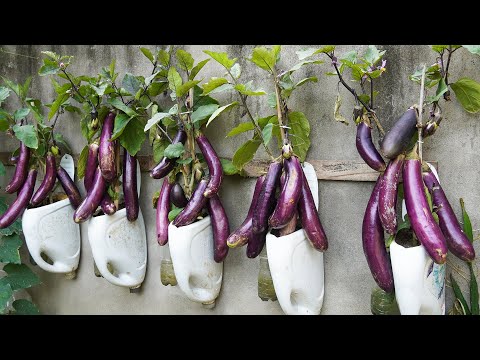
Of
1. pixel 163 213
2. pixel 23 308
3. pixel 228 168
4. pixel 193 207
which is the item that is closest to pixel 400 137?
pixel 228 168

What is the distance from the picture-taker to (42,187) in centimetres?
222

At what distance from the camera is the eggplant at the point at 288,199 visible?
1.48 m

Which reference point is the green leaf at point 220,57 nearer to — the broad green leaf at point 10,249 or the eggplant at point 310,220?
the eggplant at point 310,220

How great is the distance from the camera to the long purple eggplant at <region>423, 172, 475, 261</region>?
1.31 metres

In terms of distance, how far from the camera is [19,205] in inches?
86.9

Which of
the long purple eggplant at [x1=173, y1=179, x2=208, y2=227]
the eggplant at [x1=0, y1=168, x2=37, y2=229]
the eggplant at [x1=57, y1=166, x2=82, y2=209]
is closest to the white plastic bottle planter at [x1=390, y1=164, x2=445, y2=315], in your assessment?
the long purple eggplant at [x1=173, y1=179, x2=208, y2=227]

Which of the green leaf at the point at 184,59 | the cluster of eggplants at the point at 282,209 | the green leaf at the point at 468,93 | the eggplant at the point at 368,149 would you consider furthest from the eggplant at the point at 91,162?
the green leaf at the point at 468,93

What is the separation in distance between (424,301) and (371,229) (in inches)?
11.1

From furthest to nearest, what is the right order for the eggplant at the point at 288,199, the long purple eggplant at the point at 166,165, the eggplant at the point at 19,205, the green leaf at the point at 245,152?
the eggplant at the point at 19,205
the long purple eggplant at the point at 166,165
the green leaf at the point at 245,152
the eggplant at the point at 288,199

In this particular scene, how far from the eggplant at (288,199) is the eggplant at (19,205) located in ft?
4.57

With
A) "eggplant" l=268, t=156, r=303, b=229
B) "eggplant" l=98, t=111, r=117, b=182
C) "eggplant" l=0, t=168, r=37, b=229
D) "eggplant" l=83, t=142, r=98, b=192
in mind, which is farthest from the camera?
"eggplant" l=0, t=168, r=37, b=229

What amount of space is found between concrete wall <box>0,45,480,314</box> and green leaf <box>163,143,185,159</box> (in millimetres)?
296

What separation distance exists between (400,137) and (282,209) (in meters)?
0.45

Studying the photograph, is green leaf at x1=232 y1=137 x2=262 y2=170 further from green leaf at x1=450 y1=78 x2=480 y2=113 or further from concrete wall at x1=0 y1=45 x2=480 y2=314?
green leaf at x1=450 y1=78 x2=480 y2=113
